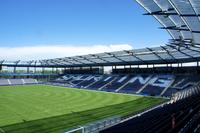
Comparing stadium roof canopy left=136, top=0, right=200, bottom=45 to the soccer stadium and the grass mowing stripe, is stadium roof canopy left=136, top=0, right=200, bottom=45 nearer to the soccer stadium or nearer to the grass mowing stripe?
the soccer stadium

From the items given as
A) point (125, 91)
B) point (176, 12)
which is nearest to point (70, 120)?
point (176, 12)

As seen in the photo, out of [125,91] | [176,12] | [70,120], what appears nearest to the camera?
[176,12]

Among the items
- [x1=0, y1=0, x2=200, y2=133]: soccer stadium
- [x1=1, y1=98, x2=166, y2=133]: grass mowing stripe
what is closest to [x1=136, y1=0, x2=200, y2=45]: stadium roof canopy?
[x1=0, y1=0, x2=200, y2=133]: soccer stadium

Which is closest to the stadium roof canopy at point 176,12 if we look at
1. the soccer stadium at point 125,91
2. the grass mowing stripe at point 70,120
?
the soccer stadium at point 125,91

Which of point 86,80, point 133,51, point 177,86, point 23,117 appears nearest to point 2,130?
point 23,117

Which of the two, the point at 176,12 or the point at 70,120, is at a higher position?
the point at 176,12

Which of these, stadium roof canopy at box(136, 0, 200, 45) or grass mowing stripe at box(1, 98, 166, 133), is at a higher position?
stadium roof canopy at box(136, 0, 200, 45)

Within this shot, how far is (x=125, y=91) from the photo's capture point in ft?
176

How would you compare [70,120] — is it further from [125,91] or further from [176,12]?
[125,91]

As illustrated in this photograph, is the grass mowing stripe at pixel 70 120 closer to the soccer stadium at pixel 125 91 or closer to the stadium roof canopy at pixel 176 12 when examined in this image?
the soccer stadium at pixel 125 91

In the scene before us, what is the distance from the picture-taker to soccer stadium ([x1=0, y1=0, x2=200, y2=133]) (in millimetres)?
16372

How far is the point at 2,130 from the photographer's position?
67.8 ft

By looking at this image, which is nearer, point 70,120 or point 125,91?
point 70,120

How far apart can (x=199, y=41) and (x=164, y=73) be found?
98.5ft
